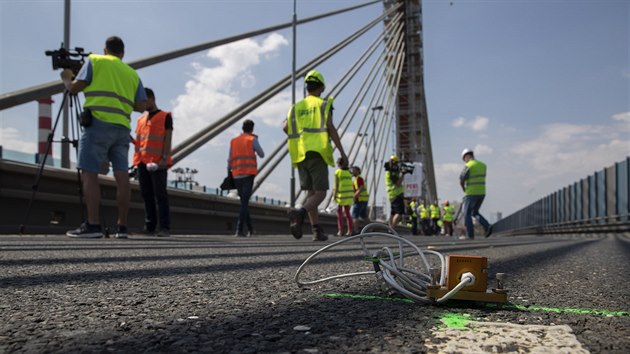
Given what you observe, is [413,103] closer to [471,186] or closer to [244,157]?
[471,186]

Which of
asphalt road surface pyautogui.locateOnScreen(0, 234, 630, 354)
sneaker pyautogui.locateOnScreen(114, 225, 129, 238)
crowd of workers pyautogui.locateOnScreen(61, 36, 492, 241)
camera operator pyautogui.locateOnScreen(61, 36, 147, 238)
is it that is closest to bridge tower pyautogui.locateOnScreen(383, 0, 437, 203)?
crowd of workers pyautogui.locateOnScreen(61, 36, 492, 241)

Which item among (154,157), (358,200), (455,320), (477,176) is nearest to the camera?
(455,320)

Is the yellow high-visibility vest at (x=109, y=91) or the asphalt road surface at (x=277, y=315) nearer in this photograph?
the asphalt road surface at (x=277, y=315)

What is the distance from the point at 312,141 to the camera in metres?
5.39

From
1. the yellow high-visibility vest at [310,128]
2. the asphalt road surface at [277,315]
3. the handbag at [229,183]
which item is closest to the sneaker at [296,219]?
the yellow high-visibility vest at [310,128]

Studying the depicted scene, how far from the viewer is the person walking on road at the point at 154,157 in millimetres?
5969

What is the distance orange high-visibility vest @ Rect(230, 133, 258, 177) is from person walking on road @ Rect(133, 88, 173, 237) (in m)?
1.71

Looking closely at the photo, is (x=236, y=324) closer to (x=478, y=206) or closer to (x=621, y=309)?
(x=621, y=309)

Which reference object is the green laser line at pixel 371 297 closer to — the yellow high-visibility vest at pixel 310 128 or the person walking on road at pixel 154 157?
the yellow high-visibility vest at pixel 310 128

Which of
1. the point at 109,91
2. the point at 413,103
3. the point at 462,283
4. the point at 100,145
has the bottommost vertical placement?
the point at 462,283

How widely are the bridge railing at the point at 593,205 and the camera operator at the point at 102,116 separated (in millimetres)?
14500

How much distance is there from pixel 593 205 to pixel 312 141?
17350 mm

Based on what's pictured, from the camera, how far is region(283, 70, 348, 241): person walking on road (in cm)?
535

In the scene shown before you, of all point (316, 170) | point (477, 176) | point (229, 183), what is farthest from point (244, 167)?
point (477, 176)
